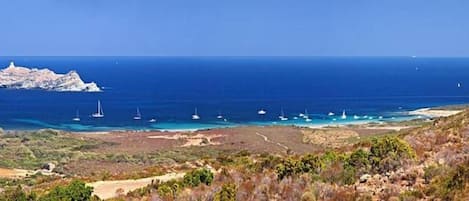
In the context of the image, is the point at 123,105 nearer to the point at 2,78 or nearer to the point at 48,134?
the point at 48,134

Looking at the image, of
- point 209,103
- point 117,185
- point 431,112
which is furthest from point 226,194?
point 209,103

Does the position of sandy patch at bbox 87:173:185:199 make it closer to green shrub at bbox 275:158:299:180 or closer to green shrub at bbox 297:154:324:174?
green shrub at bbox 275:158:299:180

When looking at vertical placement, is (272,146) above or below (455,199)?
below

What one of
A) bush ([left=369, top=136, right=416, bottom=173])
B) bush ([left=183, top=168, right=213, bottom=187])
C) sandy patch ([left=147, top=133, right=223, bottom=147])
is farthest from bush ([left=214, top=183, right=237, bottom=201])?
sandy patch ([left=147, top=133, right=223, bottom=147])

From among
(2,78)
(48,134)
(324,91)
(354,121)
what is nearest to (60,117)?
(48,134)

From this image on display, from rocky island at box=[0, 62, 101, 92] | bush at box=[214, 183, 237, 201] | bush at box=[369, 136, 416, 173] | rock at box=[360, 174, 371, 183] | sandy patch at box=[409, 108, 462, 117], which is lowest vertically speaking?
sandy patch at box=[409, 108, 462, 117]

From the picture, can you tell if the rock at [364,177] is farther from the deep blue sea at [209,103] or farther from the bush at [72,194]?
the deep blue sea at [209,103]

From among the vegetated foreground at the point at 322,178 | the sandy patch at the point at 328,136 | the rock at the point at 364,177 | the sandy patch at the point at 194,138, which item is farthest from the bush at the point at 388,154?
the sandy patch at the point at 194,138

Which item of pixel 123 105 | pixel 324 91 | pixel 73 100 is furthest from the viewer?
pixel 324 91
